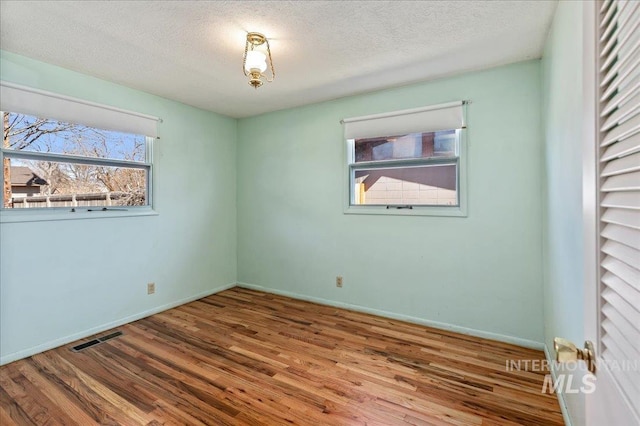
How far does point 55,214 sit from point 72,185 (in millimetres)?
310

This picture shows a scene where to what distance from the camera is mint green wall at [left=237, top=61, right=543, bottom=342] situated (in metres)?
2.58

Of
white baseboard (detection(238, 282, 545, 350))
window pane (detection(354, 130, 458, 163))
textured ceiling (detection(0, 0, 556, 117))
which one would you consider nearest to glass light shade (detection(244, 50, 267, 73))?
textured ceiling (detection(0, 0, 556, 117))

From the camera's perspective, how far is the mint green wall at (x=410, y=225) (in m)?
2.58

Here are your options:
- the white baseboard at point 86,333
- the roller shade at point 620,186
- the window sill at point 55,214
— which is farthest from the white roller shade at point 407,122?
the white baseboard at point 86,333

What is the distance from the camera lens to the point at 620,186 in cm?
58

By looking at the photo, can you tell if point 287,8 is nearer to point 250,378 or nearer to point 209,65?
point 209,65

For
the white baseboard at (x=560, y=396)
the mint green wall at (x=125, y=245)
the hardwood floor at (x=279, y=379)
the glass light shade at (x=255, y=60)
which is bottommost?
the hardwood floor at (x=279, y=379)

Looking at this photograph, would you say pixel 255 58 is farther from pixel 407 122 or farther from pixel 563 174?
pixel 563 174

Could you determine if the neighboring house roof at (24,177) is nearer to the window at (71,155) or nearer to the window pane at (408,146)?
the window at (71,155)

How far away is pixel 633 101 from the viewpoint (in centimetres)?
54

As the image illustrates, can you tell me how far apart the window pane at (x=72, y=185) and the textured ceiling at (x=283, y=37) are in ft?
2.91

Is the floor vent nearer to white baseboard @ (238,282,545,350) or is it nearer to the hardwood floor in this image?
the hardwood floor

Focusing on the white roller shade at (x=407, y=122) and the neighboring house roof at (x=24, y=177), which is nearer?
the neighboring house roof at (x=24, y=177)

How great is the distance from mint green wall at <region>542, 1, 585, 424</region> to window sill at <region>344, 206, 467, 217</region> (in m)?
0.70
